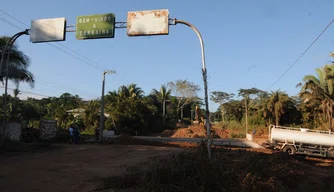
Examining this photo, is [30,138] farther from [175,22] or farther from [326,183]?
[326,183]

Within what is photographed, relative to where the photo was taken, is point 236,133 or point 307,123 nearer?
point 307,123

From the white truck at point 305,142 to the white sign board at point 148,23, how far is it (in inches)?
543

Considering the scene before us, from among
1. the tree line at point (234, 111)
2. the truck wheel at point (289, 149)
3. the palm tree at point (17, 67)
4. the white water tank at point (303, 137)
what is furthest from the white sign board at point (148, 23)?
the tree line at point (234, 111)

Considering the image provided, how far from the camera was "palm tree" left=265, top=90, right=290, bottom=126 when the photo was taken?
41.1 metres

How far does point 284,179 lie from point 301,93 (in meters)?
25.0

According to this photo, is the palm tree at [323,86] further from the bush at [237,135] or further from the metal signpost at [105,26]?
the metal signpost at [105,26]

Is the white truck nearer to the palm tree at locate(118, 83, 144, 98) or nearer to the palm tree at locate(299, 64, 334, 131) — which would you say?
the palm tree at locate(299, 64, 334, 131)

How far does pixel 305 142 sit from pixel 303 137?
38cm

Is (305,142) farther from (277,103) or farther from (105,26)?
(277,103)

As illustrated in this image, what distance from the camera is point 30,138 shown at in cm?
2623

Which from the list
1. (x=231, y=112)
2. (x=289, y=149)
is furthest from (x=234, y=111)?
(x=289, y=149)

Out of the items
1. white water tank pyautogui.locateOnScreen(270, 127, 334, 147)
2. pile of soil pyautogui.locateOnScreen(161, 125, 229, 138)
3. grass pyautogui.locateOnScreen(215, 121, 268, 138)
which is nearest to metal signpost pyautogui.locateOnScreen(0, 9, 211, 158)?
white water tank pyautogui.locateOnScreen(270, 127, 334, 147)

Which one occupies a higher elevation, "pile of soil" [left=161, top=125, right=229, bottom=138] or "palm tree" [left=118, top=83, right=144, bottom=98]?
"palm tree" [left=118, top=83, right=144, bottom=98]

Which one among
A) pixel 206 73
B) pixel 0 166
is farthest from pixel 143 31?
pixel 0 166
